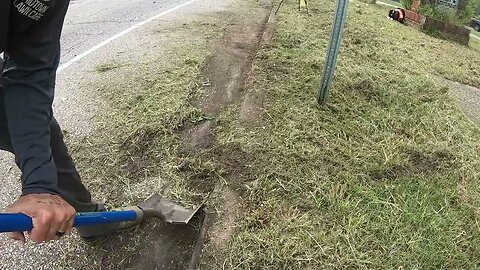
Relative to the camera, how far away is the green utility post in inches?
117

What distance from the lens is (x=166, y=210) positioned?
7.54 feet

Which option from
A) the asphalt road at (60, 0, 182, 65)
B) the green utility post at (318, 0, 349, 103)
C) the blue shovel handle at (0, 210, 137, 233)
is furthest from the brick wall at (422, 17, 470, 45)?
the blue shovel handle at (0, 210, 137, 233)

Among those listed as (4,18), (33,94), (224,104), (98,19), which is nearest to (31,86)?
(33,94)

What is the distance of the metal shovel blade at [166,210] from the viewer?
7.21 feet

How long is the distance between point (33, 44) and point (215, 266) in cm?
121

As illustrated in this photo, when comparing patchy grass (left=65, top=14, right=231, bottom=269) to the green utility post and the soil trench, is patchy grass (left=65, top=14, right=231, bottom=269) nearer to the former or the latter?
the soil trench

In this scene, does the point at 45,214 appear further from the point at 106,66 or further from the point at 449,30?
the point at 449,30

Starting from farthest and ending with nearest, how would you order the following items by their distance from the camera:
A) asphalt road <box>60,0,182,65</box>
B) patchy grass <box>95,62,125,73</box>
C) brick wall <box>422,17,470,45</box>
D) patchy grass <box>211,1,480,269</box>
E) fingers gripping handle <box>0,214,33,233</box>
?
brick wall <box>422,17,470,45</box> < asphalt road <box>60,0,182,65</box> < patchy grass <box>95,62,125,73</box> < patchy grass <box>211,1,480,269</box> < fingers gripping handle <box>0,214,33,233</box>

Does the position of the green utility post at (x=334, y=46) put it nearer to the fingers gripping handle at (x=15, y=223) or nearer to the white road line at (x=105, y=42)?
the fingers gripping handle at (x=15, y=223)

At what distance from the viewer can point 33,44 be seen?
139 cm

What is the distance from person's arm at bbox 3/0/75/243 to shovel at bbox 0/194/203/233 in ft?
0.37

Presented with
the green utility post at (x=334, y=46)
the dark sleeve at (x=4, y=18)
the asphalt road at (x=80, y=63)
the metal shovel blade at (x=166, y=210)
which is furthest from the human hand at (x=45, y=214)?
the green utility post at (x=334, y=46)

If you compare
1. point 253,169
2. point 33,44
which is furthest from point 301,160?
point 33,44

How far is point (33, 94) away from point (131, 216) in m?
0.73
